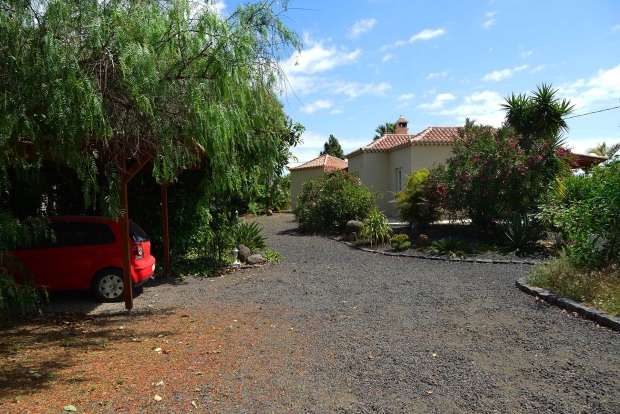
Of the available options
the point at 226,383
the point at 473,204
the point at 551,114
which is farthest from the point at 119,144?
the point at 551,114

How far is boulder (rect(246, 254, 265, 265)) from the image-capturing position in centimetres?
1287

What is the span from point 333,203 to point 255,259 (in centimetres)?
722

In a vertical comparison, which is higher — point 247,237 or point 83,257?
point 83,257

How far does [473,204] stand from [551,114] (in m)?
5.60

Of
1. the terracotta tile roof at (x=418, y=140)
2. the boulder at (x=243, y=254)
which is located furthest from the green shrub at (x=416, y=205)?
the boulder at (x=243, y=254)

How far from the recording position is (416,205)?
1631 cm

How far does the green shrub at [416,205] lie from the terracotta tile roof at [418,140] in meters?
3.68

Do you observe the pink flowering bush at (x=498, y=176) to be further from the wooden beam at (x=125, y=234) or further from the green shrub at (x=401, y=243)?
the wooden beam at (x=125, y=234)

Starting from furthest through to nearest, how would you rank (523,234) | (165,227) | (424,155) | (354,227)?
(424,155) < (354,227) < (523,234) < (165,227)

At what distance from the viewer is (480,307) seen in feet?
25.3

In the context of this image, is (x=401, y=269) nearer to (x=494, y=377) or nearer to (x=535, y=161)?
(x=535, y=161)

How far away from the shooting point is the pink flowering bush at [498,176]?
13.9 m

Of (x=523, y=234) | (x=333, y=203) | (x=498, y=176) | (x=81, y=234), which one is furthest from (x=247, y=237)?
(x=523, y=234)

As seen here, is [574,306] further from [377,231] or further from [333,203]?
[333,203]
